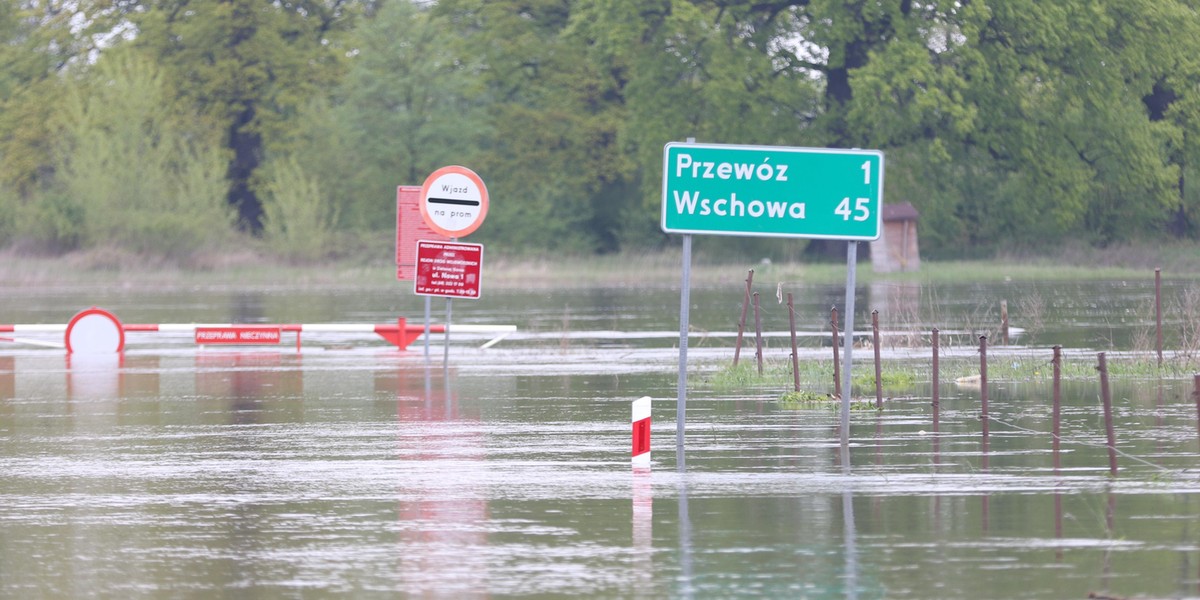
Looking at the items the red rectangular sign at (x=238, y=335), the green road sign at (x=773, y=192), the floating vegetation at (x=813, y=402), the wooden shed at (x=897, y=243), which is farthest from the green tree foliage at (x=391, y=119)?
the green road sign at (x=773, y=192)

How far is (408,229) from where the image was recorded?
24.0m

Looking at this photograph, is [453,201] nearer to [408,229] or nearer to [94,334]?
[408,229]

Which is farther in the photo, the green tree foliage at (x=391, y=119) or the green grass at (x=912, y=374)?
the green tree foliage at (x=391, y=119)

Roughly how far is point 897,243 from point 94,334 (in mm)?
32247

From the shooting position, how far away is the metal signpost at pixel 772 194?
13.3 m

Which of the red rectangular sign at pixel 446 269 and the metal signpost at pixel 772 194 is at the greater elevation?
the metal signpost at pixel 772 194

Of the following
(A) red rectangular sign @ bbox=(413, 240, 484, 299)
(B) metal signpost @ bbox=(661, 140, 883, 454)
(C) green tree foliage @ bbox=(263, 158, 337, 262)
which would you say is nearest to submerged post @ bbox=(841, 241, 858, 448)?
(B) metal signpost @ bbox=(661, 140, 883, 454)

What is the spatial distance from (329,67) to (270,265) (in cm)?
1478

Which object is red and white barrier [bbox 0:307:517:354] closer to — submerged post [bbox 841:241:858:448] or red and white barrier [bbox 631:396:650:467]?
submerged post [bbox 841:241:858:448]

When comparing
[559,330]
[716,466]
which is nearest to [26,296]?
[559,330]

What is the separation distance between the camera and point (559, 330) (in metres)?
28.6

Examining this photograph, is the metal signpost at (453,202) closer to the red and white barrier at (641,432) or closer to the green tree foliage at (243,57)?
the red and white barrier at (641,432)

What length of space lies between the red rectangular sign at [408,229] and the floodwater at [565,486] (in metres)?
2.19

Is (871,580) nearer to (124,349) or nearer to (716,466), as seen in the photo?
(716,466)
